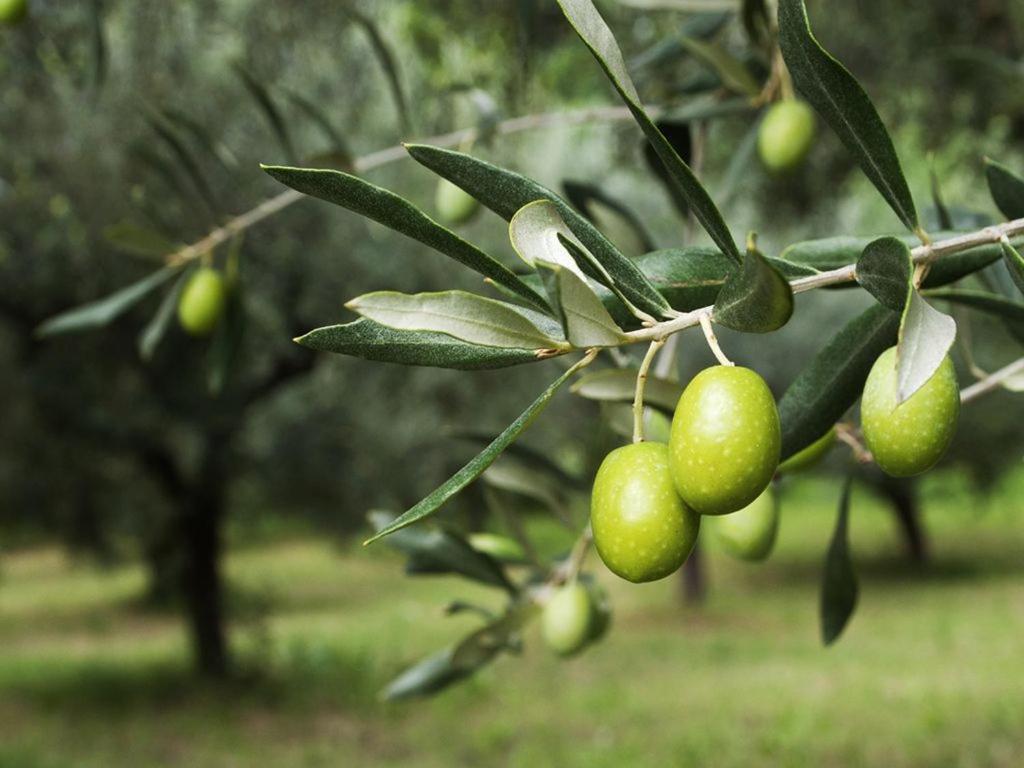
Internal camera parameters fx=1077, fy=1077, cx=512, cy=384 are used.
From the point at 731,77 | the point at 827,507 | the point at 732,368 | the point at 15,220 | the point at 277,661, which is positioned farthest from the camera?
the point at 827,507

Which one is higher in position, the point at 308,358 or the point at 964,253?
the point at 964,253

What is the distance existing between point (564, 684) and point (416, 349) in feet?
30.2

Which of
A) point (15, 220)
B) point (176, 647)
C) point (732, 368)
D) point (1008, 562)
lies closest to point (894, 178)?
point (732, 368)

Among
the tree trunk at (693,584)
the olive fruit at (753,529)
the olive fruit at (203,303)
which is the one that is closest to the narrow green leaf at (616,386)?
the olive fruit at (753,529)

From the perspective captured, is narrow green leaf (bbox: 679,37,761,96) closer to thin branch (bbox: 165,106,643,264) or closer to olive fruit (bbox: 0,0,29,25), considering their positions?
thin branch (bbox: 165,106,643,264)

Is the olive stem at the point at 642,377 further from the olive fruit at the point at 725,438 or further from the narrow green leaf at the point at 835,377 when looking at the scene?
the narrow green leaf at the point at 835,377

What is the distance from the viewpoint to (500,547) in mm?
1373

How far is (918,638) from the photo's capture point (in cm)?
1069

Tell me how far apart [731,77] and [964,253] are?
626mm

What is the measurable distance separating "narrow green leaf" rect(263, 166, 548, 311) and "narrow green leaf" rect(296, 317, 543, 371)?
0.04m

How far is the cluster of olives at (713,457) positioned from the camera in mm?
513

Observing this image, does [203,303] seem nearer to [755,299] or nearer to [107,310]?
[107,310]

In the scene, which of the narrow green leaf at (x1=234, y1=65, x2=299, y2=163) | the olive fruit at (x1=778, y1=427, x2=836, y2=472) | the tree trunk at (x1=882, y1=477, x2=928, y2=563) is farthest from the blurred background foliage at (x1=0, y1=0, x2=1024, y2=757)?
the tree trunk at (x1=882, y1=477, x2=928, y2=563)

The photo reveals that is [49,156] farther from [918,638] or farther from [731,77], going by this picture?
[918,638]
